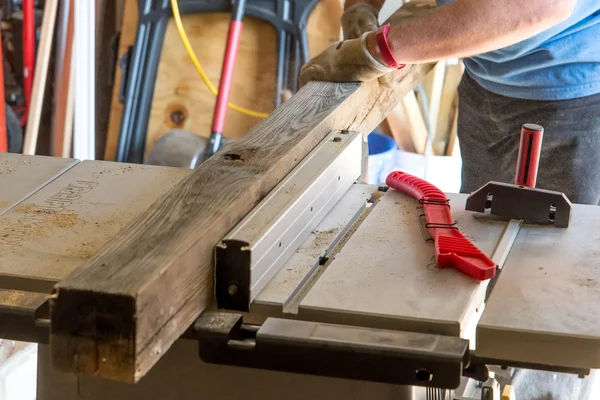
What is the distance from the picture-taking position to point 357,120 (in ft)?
6.23

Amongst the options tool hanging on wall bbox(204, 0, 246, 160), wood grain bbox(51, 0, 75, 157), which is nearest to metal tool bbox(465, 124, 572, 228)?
tool hanging on wall bbox(204, 0, 246, 160)

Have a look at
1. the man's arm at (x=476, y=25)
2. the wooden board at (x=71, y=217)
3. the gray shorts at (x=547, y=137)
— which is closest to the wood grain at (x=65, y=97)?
the gray shorts at (x=547, y=137)

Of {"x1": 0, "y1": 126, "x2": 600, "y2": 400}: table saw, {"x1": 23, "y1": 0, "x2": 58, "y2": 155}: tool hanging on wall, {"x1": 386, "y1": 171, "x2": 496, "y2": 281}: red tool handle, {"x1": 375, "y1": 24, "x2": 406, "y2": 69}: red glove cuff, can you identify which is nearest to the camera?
{"x1": 0, "y1": 126, "x2": 600, "y2": 400}: table saw

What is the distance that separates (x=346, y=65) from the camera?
187 cm

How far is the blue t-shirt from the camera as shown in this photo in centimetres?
206

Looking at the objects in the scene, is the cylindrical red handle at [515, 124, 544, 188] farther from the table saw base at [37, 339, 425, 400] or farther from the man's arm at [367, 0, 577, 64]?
the table saw base at [37, 339, 425, 400]

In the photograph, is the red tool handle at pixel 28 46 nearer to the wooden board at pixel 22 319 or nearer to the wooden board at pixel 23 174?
the wooden board at pixel 23 174

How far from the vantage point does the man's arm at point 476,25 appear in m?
1.64

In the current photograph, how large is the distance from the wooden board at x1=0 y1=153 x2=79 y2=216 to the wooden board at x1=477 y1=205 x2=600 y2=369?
34.1 inches

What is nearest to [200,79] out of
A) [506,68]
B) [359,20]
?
[359,20]

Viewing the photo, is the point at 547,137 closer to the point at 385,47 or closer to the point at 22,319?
the point at 385,47

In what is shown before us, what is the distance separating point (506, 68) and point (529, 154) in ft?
2.59

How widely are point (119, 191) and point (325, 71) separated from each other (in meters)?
0.61

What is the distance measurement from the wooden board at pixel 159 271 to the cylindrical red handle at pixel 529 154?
39 centimetres
